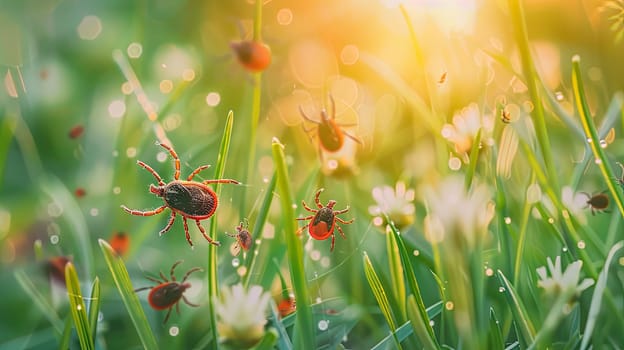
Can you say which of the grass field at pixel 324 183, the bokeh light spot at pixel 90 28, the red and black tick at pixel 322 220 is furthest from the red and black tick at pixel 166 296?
the bokeh light spot at pixel 90 28

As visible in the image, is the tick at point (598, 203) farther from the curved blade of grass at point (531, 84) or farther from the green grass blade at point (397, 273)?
the green grass blade at point (397, 273)

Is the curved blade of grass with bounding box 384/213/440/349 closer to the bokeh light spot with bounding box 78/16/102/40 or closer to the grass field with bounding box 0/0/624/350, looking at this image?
the grass field with bounding box 0/0/624/350

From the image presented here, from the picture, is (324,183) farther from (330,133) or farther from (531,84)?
(531,84)

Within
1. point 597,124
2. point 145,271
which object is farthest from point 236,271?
point 597,124

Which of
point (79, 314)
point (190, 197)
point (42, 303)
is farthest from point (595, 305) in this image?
point (42, 303)

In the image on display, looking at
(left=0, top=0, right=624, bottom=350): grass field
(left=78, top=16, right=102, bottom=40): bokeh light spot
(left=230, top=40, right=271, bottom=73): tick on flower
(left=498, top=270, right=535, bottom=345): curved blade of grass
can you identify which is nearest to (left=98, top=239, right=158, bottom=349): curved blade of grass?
(left=0, top=0, right=624, bottom=350): grass field

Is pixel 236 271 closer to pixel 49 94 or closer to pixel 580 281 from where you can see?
pixel 580 281
